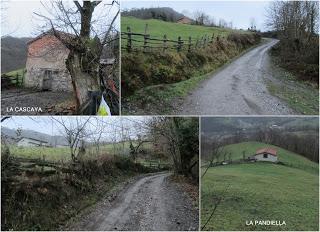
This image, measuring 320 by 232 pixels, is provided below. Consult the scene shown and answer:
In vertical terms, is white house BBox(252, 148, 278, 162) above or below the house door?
below

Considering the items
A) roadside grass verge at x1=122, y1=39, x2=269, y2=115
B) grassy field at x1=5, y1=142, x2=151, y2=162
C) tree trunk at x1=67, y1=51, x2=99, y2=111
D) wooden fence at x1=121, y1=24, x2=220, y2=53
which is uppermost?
wooden fence at x1=121, y1=24, x2=220, y2=53

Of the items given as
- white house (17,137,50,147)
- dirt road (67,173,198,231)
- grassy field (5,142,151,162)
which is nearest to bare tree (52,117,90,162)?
grassy field (5,142,151,162)

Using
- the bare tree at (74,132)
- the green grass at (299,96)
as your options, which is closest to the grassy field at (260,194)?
the green grass at (299,96)

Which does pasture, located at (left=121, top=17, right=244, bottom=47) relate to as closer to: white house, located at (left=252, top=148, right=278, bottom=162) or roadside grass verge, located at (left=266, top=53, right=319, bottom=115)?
roadside grass verge, located at (left=266, top=53, right=319, bottom=115)

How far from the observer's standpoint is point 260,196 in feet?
26.8

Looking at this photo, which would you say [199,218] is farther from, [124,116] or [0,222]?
[0,222]

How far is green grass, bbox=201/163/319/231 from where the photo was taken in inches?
316

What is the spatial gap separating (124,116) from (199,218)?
231 cm

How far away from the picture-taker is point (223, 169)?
828 centimetres

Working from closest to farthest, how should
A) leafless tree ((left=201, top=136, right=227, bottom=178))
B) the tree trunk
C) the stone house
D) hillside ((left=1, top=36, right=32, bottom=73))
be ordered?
hillside ((left=1, top=36, right=32, bottom=73)) < the stone house < the tree trunk < leafless tree ((left=201, top=136, right=227, bottom=178))

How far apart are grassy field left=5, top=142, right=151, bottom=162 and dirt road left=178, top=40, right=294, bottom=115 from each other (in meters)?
1.33

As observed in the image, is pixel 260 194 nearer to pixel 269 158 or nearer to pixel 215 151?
pixel 269 158

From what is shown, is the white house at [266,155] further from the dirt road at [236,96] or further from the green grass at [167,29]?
the green grass at [167,29]

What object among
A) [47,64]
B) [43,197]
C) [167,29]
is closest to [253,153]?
[167,29]
